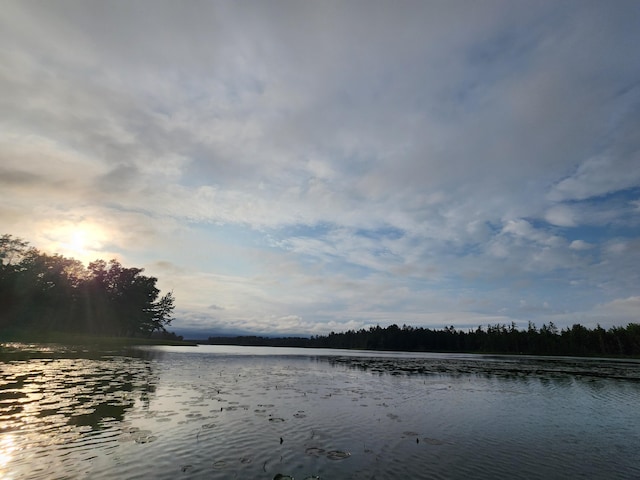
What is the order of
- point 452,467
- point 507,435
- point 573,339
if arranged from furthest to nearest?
point 573,339 < point 507,435 < point 452,467

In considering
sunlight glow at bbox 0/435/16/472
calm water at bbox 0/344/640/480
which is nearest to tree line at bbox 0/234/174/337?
calm water at bbox 0/344/640/480

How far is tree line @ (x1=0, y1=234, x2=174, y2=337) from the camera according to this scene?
89.9 meters

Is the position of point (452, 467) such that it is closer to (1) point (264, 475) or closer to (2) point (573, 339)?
(1) point (264, 475)

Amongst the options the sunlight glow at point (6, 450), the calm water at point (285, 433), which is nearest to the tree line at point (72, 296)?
the calm water at point (285, 433)

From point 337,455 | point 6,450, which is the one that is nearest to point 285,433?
point 337,455

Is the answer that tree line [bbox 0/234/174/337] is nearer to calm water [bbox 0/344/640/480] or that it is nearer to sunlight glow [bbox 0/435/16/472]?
calm water [bbox 0/344/640/480]

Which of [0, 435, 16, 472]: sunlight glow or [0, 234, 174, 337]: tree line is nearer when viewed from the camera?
[0, 435, 16, 472]: sunlight glow

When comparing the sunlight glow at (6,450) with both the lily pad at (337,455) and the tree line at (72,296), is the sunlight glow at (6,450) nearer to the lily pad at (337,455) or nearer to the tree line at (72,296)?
the lily pad at (337,455)

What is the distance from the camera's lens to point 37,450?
11727 mm

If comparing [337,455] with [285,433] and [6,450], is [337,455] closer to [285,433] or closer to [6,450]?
[285,433]

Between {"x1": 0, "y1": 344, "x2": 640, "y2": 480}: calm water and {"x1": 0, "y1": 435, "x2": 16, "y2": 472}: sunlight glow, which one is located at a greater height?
{"x1": 0, "y1": 435, "x2": 16, "y2": 472}: sunlight glow

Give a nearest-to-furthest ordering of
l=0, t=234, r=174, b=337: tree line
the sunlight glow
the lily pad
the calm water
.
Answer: the sunlight glow, the calm water, the lily pad, l=0, t=234, r=174, b=337: tree line

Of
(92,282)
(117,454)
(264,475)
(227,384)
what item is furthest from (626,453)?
(92,282)

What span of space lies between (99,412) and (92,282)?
129 metres
